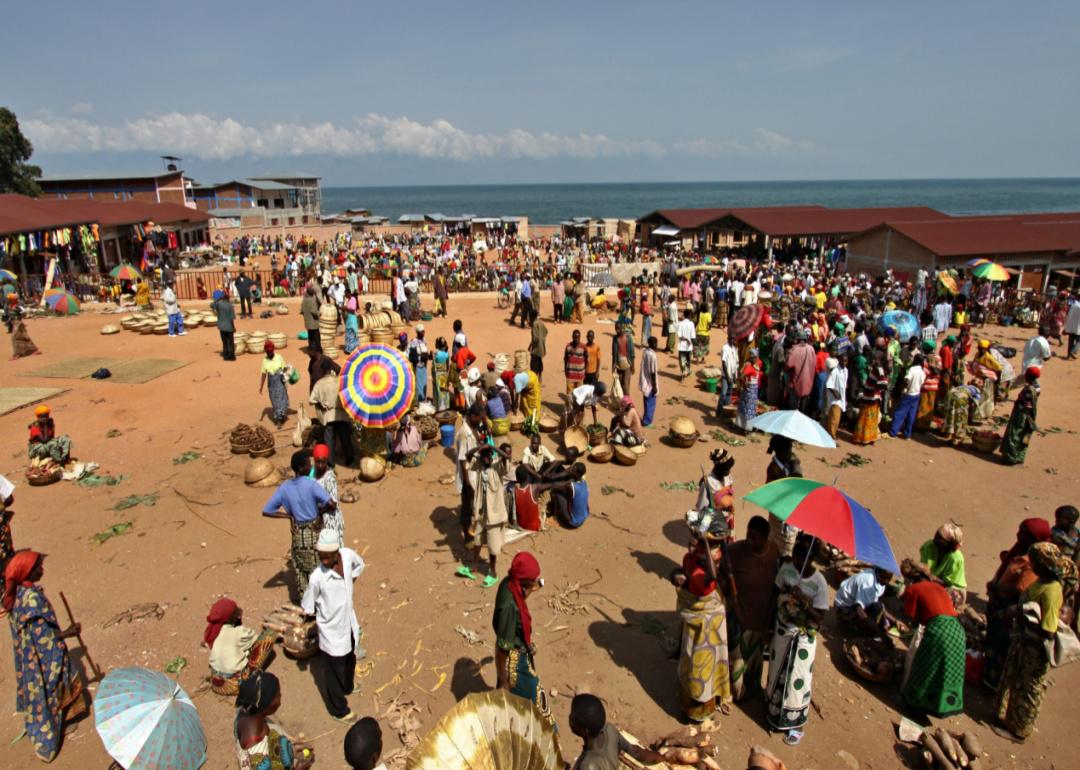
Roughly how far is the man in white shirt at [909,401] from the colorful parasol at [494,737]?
10.3 metres

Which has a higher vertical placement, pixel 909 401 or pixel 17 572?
pixel 17 572

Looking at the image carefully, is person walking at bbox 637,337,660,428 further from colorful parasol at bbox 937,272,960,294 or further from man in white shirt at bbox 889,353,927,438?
colorful parasol at bbox 937,272,960,294

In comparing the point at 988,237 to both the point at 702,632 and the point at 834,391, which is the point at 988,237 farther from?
the point at 702,632

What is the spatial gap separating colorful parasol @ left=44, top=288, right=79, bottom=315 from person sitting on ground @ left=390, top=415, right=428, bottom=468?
59.7 ft

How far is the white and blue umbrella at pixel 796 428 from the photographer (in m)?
7.07

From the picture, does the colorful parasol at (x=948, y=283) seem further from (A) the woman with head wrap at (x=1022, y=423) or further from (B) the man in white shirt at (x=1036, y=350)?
(A) the woman with head wrap at (x=1022, y=423)

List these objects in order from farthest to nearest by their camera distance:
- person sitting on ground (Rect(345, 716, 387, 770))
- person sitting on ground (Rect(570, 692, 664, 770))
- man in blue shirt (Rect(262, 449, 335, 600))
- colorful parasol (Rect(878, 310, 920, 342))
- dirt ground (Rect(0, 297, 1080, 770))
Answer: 1. colorful parasol (Rect(878, 310, 920, 342))
2. man in blue shirt (Rect(262, 449, 335, 600))
3. dirt ground (Rect(0, 297, 1080, 770))
4. person sitting on ground (Rect(570, 692, 664, 770))
5. person sitting on ground (Rect(345, 716, 387, 770))

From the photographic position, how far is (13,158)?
4444 cm

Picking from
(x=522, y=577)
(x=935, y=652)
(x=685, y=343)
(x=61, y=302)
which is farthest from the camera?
(x=61, y=302)

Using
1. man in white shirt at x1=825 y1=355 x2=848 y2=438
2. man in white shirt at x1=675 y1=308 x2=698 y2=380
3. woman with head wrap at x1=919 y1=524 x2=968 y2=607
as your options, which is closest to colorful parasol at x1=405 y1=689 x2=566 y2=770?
woman with head wrap at x1=919 y1=524 x2=968 y2=607

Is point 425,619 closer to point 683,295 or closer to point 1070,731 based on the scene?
point 1070,731

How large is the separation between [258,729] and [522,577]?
195 centimetres

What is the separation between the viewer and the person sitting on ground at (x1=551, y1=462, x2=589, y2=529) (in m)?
8.52

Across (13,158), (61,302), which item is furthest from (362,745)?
(13,158)
